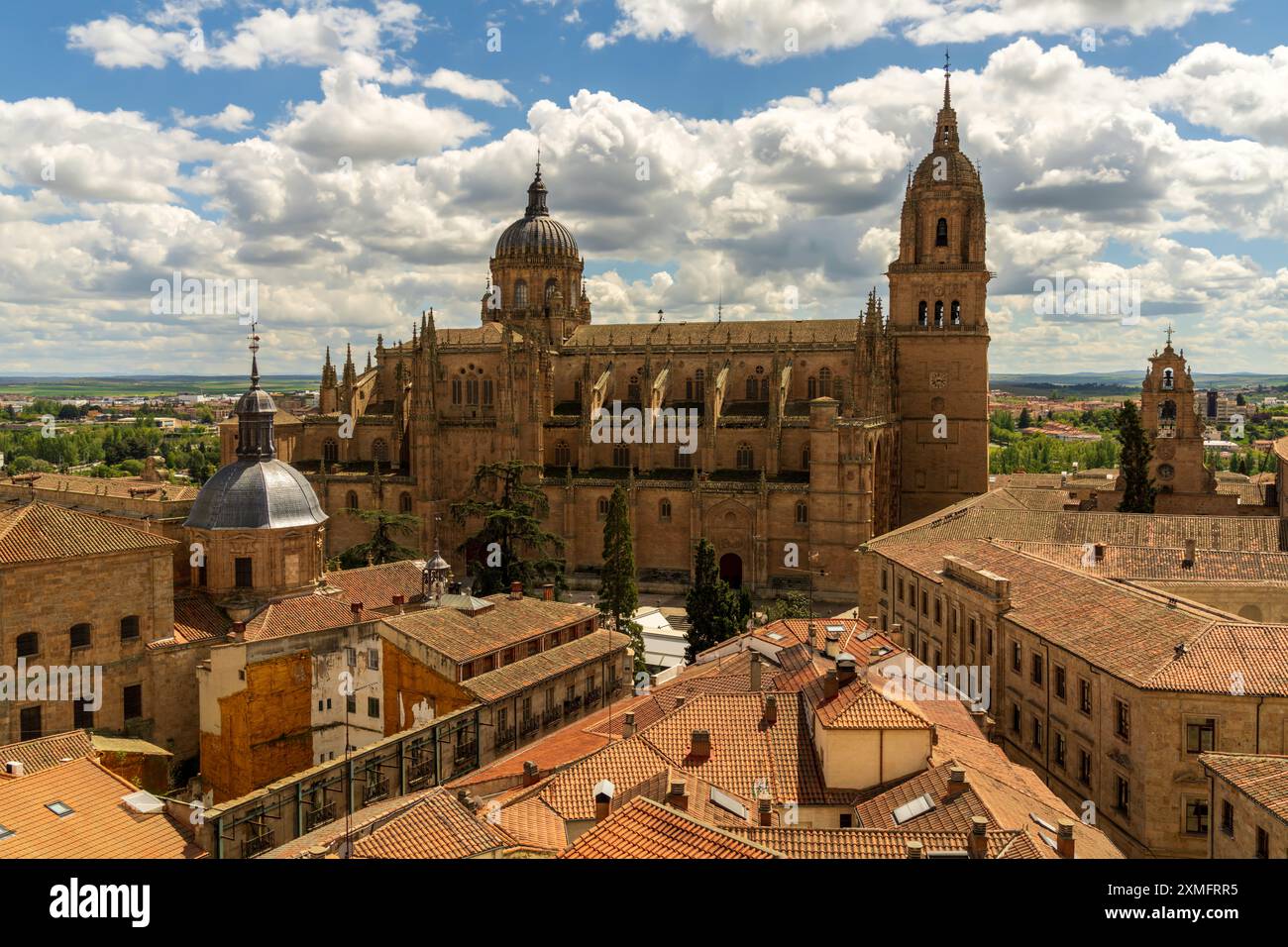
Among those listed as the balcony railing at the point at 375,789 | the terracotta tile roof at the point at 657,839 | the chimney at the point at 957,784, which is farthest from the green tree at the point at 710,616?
the terracotta tile roof at the point at 657,839

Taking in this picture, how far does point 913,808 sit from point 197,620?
26.1 m

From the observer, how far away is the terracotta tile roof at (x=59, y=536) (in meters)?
29.3

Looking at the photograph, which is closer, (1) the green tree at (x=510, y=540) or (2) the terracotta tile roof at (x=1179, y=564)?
(2) the terracotta tile roof at (x=1179, y=564)

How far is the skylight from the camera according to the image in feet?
59.4

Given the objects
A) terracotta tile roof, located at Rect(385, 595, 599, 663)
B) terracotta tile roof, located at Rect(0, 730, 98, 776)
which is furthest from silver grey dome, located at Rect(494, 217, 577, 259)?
terracotta tile roof, located at Rect(0, 730, 98, 776)

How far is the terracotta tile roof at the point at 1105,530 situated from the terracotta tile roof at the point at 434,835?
30014 millimetres

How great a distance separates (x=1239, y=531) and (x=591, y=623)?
26.4 meters

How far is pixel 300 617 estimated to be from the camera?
107 ft

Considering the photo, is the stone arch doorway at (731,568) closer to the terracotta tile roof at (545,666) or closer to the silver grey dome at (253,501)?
the terracotta tile roof at (545,666)

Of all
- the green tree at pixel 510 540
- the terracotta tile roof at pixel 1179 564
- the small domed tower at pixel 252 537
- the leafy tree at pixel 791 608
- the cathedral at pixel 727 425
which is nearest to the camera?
the terracotta tile roof at pixel 1179 564

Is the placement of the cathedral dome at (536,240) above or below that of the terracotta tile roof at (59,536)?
above

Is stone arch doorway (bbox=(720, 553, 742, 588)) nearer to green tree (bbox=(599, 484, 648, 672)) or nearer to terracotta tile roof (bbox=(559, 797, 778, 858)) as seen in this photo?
green tree (bbox=(599, 484, 648, 672))

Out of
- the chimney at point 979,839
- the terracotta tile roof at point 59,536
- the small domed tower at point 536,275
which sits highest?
the small domed tower at point 536,275

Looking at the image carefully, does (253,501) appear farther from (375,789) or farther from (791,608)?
(791,608)
